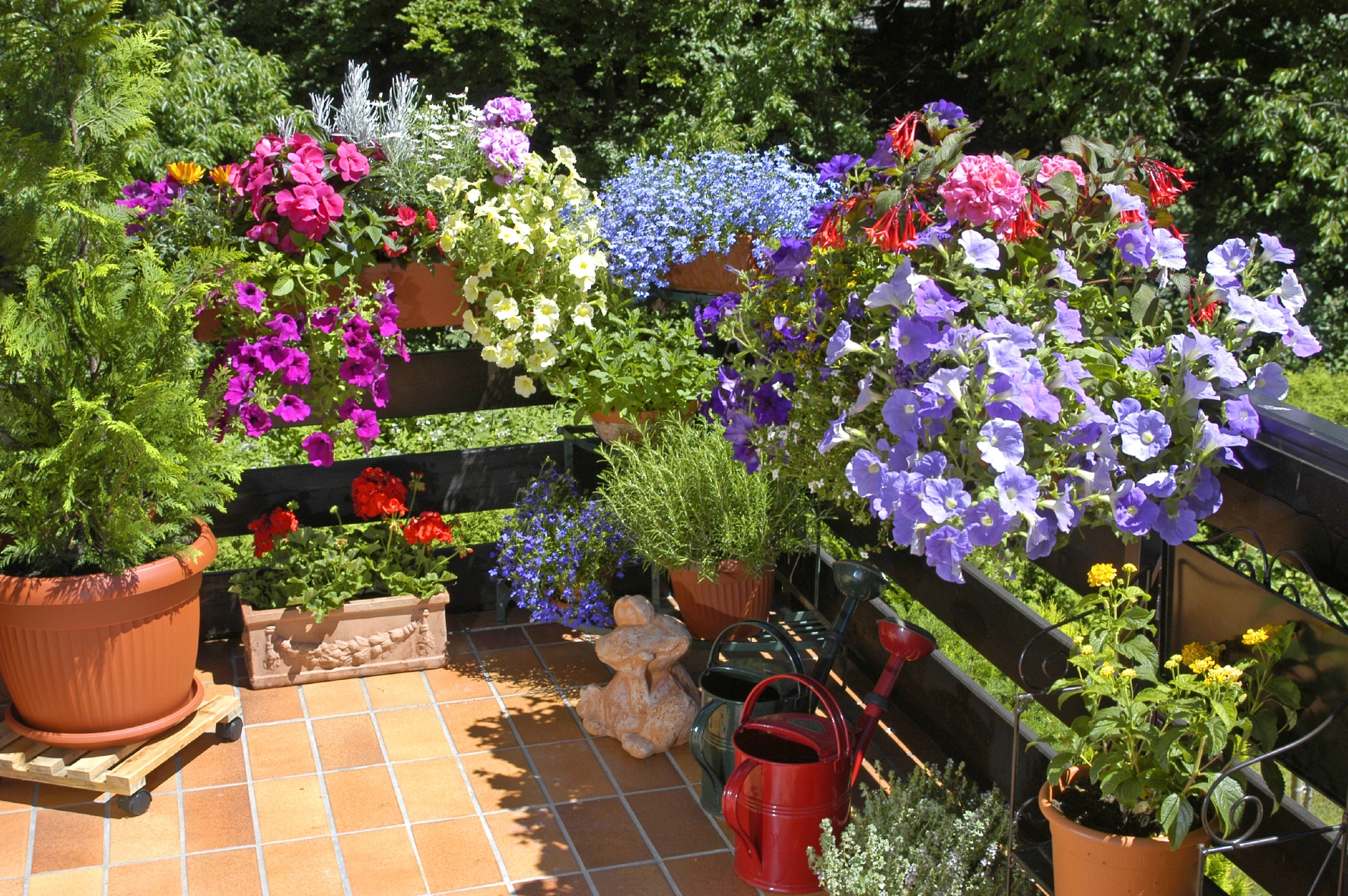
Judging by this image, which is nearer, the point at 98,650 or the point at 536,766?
the point at 98,650

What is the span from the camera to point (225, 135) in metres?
7.43

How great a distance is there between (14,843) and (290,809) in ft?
1.82

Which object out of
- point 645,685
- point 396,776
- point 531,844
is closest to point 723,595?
point 645,685

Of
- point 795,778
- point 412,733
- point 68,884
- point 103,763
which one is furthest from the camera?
point 412,733

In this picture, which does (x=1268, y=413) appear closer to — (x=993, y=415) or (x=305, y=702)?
(x=993, y=415)

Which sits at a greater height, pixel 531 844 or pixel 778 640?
pixel 778 640

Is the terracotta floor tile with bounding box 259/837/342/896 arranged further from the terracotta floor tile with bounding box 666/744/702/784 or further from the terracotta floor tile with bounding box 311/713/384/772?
the terracotta floor tile with bounding box 666/744/702/784

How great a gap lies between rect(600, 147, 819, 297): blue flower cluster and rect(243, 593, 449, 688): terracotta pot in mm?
1072

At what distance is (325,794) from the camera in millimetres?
2672

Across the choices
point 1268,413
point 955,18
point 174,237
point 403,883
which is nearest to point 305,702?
point 403,883

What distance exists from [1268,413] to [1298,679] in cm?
38

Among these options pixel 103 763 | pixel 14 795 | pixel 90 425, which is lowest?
pixel 14 795

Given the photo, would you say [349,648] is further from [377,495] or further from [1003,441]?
[1003,441]

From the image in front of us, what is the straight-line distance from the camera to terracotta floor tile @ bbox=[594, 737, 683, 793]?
274cm
